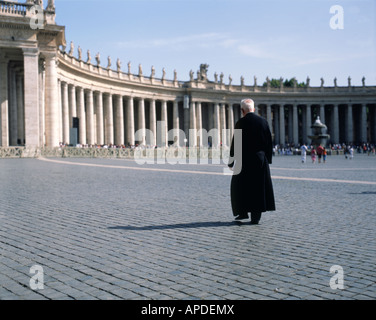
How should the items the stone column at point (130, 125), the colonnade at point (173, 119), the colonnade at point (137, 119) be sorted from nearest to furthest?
1. the colonnade at point (137, 119)
2. the colonnade at point (173, 119)
3. the stone column at point (130, 125)

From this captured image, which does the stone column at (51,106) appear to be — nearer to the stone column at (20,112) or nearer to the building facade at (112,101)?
the building facade at (112,101)

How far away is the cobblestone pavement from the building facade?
3442 centimetres

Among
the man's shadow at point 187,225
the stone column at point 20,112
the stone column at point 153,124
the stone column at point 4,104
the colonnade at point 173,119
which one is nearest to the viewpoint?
the man's shadow at point 187,225

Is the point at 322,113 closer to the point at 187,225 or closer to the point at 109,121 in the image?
the point at 109,121

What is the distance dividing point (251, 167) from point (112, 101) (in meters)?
70.5

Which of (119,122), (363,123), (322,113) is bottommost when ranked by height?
(119,122)

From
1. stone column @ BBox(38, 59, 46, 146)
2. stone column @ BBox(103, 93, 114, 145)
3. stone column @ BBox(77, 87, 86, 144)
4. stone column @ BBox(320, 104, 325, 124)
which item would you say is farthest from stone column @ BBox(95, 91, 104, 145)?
stone column @ BBox(320, 104, 325, 124)

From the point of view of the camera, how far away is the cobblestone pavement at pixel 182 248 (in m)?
5.53

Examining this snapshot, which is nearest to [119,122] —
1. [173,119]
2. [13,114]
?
[173,119]

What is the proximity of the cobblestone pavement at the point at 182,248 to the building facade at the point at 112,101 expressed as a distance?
34.4 meters

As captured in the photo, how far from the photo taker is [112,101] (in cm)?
7806

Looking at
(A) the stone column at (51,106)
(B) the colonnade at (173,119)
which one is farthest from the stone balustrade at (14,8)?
(B) the colonnade at (173,119)

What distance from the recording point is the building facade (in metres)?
44.1

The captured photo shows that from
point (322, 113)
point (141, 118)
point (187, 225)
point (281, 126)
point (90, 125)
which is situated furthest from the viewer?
point (322, 113)
